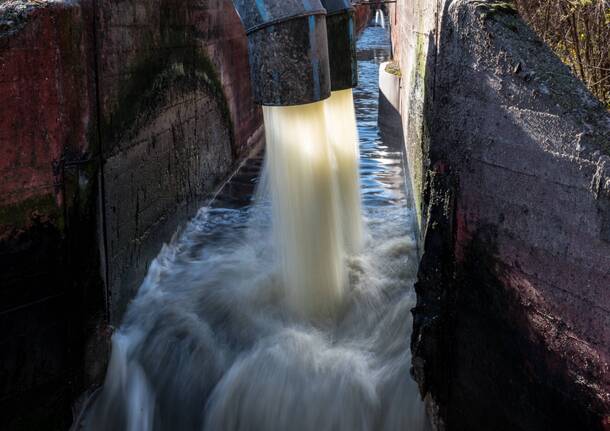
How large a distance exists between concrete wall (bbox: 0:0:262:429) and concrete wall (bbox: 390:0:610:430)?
2.14 metres

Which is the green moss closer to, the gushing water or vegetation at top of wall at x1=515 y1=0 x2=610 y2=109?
vegetation at top of wall at x1=515 y1=0 x2=610 y2=109

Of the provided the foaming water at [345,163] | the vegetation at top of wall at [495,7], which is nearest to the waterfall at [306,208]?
the foaming water at [345,163]

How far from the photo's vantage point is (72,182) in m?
3.97

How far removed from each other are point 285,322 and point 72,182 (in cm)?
196

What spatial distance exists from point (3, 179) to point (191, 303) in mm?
2287

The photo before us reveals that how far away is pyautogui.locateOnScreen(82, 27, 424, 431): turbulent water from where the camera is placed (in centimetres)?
428

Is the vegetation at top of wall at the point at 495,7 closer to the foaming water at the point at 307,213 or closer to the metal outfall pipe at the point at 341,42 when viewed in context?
the foaming water at the point at 307,213

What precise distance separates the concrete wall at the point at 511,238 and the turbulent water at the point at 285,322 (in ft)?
2.23

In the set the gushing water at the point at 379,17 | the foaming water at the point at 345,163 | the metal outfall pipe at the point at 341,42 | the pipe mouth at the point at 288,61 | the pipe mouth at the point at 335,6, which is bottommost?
the foaming water at the point at 345,163

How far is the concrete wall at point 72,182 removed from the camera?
3561mm

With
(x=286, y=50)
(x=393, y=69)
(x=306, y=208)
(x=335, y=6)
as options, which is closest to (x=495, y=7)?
(x=286, y=50)

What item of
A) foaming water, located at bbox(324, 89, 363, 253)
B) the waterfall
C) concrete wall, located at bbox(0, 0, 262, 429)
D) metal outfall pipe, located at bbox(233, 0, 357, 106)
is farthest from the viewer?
foaming water, located at bbox(324, 89, 363, 253)

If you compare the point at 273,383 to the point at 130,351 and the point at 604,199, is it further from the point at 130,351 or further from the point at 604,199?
the point at 604,199

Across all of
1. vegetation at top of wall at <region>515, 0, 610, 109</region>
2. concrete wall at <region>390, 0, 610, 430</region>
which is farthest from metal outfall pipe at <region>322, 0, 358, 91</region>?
concrete wall at <region>390, 0, 610, 430</region>
